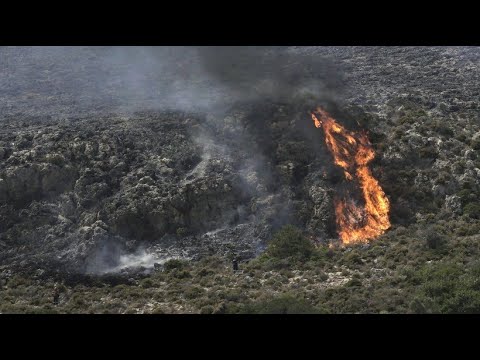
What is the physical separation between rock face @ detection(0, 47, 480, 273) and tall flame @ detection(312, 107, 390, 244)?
69cm

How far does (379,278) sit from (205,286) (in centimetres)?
972

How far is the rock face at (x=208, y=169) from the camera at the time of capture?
112ft

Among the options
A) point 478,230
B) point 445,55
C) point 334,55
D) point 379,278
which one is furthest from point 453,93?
point 379,278

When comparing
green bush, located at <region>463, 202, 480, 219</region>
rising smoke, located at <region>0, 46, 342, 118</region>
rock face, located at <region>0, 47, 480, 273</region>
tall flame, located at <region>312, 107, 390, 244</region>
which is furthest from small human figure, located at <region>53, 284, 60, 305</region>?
green bush, located at <region>463, 202, 480, 219</region>

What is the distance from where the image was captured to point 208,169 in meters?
38.3

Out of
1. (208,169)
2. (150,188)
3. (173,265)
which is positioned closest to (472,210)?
(208,169)

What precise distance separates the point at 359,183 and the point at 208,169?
35.8 feet

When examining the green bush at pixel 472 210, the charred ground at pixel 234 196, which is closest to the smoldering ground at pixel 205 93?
the charred ground at pixel 234 196

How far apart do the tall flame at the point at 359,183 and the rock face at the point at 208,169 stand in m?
0.69

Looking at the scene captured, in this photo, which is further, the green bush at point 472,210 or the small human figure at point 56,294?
the green bush at point 472,210

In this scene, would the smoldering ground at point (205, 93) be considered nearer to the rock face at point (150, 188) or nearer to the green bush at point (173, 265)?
the rock face at point (150, 188)

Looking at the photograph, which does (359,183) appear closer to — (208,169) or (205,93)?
(208,169)

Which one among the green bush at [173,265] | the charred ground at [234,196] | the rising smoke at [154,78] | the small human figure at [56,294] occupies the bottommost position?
the small human figure at [56,294]

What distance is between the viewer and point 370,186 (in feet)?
121
